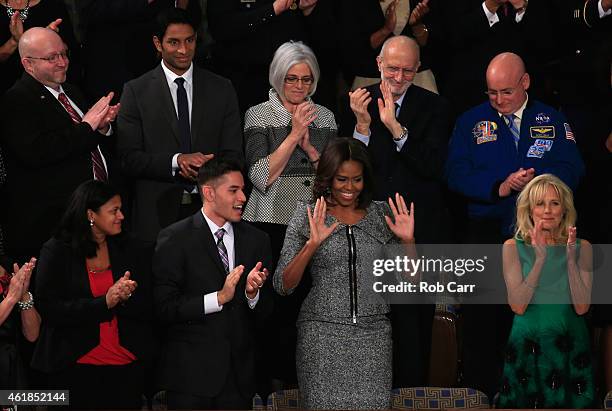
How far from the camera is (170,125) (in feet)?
20.5

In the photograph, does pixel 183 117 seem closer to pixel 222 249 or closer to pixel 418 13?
pixel 222 249

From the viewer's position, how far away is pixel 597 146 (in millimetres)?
6477

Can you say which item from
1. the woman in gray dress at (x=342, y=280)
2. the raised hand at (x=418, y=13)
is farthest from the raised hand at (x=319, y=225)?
the raised hand at (x=418, y=13)

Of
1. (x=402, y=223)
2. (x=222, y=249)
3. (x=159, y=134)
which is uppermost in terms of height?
(x=159, y=134)

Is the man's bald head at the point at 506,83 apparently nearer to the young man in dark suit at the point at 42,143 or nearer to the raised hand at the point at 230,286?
the raised hand at the point at 230,286

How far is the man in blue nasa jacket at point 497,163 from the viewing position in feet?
19.8

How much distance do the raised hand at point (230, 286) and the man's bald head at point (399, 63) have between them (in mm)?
1612

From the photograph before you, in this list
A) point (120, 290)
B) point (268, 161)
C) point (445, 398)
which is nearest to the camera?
point (445, 398)

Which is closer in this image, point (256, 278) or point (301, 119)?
point (256, 278)

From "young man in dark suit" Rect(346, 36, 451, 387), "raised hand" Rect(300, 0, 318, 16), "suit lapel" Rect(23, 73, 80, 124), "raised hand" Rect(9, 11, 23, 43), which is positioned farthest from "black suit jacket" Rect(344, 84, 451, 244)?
"raised hand" Rect(9, 11, 23, 43)

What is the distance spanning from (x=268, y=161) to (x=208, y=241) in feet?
2.45

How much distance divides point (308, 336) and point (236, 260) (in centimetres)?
51

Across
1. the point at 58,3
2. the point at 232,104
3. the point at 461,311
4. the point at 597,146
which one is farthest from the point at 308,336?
the point at 58,3

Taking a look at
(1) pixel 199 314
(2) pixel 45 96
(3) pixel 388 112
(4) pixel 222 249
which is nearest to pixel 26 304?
(1) pixel 199 314
